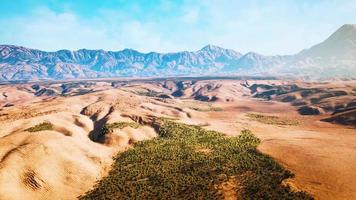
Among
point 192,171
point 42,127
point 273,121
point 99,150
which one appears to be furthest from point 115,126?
point 273,121

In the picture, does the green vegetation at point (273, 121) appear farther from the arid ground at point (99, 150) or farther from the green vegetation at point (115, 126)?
the green vegetation at point (115, 126)

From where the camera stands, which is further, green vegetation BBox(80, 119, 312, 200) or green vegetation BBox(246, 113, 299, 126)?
green vegetation BBox(246, 113, 299, 126)

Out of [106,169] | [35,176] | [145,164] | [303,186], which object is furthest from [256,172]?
[35,176]

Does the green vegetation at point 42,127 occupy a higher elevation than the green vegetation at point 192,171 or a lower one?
higher

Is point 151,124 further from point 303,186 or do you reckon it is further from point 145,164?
point 303,186

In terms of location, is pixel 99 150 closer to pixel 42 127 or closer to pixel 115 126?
pixel 115 126

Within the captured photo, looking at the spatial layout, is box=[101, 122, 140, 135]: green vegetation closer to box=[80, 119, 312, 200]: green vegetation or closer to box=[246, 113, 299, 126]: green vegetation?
box=[80, 119, 312, 200]: green vegetation

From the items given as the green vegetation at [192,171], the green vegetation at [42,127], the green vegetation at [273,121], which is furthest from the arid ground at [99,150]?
the green vegetation at [192,171]

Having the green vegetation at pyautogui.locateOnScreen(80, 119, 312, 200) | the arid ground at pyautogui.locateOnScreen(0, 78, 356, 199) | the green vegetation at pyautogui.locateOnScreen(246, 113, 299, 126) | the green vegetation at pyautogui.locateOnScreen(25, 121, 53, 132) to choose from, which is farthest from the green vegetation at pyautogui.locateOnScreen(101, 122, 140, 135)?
the green vegetation at pyautogui.locateOnScreen(246, 113, 299, 126)
